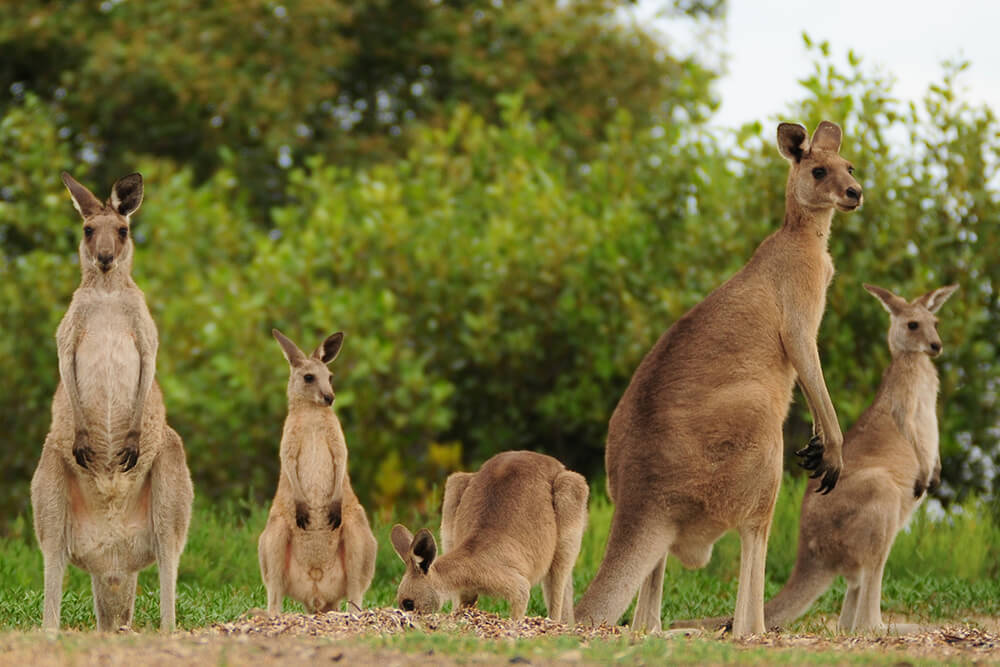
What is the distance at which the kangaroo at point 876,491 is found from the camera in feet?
23.6

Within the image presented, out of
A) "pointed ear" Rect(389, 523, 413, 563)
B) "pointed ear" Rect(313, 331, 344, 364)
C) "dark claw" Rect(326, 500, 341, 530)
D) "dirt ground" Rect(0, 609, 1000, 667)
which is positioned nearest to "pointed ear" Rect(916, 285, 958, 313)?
"dirt ground" Rect(0, 609, 1000, 667)

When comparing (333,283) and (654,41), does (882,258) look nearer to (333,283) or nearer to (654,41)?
(333,283)

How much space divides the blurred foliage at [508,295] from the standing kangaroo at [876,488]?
230cm

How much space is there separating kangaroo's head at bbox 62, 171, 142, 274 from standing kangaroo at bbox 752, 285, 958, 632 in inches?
152

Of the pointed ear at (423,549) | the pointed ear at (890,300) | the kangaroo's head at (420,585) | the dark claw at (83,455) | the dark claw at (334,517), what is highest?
the pointed ear at (890,300)

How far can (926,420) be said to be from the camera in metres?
7.98

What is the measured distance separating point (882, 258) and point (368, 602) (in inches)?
209

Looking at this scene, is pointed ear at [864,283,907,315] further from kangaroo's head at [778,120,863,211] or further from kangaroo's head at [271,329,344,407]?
kangaroo's head at [271,329,344,407]

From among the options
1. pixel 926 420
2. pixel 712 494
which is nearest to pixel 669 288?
pixel 926 420

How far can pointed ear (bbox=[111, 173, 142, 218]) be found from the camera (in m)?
6.21

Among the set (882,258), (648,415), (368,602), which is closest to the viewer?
(648,415)

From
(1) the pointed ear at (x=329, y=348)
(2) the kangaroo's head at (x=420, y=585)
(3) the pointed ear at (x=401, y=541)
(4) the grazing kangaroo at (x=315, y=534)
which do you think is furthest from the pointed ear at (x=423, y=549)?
(1) the pointed ear at (x=329, y=348)

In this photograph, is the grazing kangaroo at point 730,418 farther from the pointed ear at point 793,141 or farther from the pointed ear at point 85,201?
the pointed ear at point 85,201

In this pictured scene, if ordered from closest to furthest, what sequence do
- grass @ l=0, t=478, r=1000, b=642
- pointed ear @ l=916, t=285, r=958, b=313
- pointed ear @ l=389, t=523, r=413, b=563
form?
1. pointed ear @ l=389, t=523, r=413, b=563
2. grass @ l=0, t=478, r=1000, b=642
3. pointed ear @ l=916, t=285, r=958, b=313
